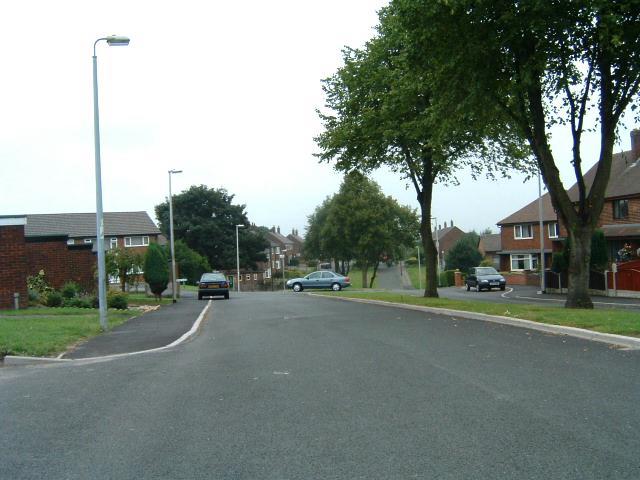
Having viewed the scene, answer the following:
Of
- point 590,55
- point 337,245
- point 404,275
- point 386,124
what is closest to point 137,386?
point 590,55

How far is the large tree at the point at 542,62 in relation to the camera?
15820mm

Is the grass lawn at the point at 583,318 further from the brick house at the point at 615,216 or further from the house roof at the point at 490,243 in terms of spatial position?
the house roof at the point at 490,243

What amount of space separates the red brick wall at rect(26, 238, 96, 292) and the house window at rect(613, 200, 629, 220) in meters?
32.4

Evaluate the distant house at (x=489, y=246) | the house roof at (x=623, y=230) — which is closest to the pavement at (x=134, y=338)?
the house roof at (x=623, y=230)

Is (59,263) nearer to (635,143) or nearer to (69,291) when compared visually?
(69,291)

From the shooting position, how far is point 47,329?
49.6 ft

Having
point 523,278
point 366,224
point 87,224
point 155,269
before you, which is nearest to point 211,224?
point 87,224

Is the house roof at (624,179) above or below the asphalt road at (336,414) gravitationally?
above

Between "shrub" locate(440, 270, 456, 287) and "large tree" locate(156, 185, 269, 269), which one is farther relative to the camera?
"large tree" locate(156, 185, 269, 269)

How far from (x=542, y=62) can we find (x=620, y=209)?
93.9 ft

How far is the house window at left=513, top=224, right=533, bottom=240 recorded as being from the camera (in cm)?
5997

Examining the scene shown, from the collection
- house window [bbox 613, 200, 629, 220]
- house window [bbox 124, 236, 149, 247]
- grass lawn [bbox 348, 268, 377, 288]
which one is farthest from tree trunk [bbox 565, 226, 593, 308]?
grass lawn [bbox 348, 268, 377, 288]

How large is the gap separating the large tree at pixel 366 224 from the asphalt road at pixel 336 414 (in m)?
53.7

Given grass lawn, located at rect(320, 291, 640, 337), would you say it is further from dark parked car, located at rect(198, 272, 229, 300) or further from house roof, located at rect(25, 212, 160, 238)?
house roof, located at rect(25, 212, 160, 238)
